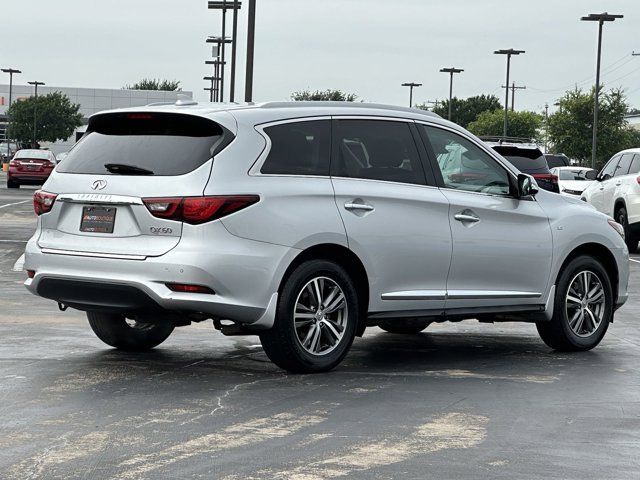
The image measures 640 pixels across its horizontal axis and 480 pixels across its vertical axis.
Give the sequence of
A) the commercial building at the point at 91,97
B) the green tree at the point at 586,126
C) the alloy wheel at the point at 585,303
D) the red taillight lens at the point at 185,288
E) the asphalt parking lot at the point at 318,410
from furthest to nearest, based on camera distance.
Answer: the commercial building at the point at 91,97 → the green tree at the point at 586,126 → the alloy wheel at the point at 585,303 → the red taillight lens at the point at 185,288 → the asphalt parking lot at the point at 318,410

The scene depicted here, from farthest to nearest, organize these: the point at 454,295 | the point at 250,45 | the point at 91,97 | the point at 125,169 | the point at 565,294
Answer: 1. the point at 91,97
2. the point at 250,45
3. the point at 565,294
4. the point at 454,295
5. the point at 125,169

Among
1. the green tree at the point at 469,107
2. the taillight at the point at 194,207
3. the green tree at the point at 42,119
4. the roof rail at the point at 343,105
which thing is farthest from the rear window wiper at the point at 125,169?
the green tree at the point at 469,107

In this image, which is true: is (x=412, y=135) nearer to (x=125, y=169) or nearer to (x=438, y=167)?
(x=438, y=167)

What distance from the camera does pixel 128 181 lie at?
8.57 m

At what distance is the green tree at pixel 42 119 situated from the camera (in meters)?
120

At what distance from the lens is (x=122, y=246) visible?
8.47 m

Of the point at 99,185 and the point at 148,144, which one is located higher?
the point at 148,144

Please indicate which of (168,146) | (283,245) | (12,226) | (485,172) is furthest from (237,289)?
(12,226)

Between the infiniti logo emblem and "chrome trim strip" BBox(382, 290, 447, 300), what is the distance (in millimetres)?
1991

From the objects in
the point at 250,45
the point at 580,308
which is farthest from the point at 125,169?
the point at 250,45

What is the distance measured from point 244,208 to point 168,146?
0.69 m

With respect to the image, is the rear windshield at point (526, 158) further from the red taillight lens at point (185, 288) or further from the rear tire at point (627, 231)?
the red taillight lens at point (185, 288)

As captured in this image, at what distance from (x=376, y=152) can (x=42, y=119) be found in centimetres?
11333

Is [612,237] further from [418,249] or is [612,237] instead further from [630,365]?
[418,249]
